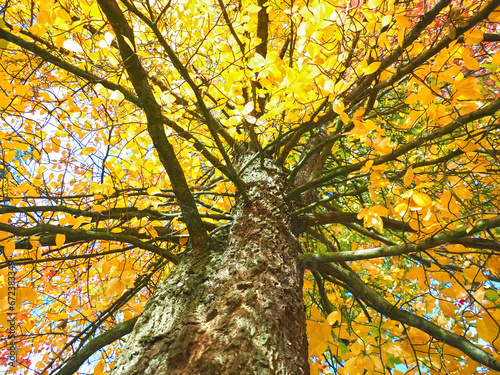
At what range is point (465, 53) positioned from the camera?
5.23ft

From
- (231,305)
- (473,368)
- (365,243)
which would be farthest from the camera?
(365,243)

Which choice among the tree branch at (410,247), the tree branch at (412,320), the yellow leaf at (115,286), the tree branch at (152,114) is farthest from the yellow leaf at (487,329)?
the yellow leaf at (115,286)

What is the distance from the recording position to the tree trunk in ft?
3.45

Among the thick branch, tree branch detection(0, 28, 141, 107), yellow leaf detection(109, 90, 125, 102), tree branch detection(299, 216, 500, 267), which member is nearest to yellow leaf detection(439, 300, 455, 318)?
tree branch detection(299, 216, 500, 267)

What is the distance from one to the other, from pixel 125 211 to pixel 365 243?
515cm

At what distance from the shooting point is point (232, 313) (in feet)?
4.05

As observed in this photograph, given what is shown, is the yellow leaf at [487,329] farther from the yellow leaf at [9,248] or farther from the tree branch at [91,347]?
the yellow leaf at [9,248]

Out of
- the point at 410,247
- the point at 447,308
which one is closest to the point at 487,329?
the point at 447,308

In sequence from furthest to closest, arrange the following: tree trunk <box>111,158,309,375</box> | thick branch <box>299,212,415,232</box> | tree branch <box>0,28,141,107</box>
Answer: thick branch <box>299,212,415,232</box>, tree branch <box>0,28,141,107</box>, tree trunk <box>111,158,309,375</box>

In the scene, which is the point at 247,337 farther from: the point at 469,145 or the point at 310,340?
the point at 469,145

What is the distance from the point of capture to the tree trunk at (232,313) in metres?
1.05

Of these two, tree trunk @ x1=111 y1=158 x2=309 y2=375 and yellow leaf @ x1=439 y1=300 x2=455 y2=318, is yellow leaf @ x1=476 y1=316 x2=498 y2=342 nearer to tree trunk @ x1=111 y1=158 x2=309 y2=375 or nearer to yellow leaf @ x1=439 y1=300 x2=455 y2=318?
yellow leaf @ x1=439 y1=300 x2=455 y2=318

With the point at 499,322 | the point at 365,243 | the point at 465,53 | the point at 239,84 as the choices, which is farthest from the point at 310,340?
the point at 365,243

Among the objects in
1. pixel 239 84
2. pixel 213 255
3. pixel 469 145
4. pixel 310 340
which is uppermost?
pixel 239 84
